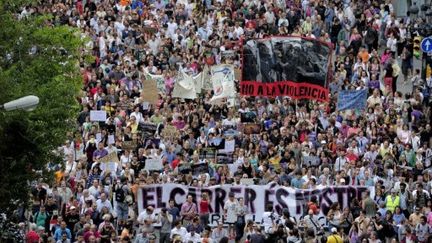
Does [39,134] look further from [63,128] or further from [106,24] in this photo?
[106,24]

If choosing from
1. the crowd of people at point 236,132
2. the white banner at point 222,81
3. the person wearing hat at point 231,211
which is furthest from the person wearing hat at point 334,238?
the white banner at point 222,81

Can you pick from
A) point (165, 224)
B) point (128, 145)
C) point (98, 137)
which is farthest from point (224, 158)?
point (165, 224)

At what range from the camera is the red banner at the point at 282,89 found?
44.8 metres

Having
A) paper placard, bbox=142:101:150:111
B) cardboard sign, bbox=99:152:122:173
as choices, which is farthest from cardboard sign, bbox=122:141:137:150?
paper placard, bbox=142:101:150:111

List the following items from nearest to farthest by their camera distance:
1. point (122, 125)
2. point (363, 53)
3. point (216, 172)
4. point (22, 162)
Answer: point (22, 162), point (216, 172), point (122, 125), point (363, 53)

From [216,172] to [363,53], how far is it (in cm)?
949

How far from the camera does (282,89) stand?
45.0 m

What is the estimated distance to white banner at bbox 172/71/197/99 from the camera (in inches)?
1834

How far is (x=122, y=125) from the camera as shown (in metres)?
44.4

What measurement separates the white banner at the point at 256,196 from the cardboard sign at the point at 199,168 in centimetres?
138

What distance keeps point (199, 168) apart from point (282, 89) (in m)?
4.54

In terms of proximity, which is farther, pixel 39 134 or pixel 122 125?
pixel 122 125

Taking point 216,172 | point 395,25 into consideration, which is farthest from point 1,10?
point 395,25

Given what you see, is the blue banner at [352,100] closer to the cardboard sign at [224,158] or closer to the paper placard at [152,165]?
the cardboard sign at [224,158]
